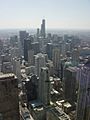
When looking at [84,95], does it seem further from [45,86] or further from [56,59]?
[56,59]

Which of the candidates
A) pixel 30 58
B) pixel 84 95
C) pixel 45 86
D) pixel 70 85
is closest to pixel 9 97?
pixel 84 95

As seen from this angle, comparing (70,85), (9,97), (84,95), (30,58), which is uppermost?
(9,97)

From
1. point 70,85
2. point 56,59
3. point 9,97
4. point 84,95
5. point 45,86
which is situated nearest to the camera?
point 9,97

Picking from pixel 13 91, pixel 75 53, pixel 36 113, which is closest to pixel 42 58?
pixel 75 53

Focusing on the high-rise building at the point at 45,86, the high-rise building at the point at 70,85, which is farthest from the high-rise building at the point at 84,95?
the high-rise building at the point at 45,86

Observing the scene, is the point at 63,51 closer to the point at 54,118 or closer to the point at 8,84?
the point at 54,118

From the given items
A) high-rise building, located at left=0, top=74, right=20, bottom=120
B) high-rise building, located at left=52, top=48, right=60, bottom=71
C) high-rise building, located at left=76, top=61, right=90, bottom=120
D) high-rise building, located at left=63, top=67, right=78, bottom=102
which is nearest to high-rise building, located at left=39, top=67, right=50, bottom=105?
high-rise building, located at left=63, top=67, right=78, bottom=102

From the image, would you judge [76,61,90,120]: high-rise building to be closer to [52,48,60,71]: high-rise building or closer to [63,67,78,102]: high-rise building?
[63,67,78,102]: high-rise building

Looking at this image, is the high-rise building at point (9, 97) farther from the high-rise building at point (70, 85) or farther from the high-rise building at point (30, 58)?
the high-rise building at point (30, 58)
